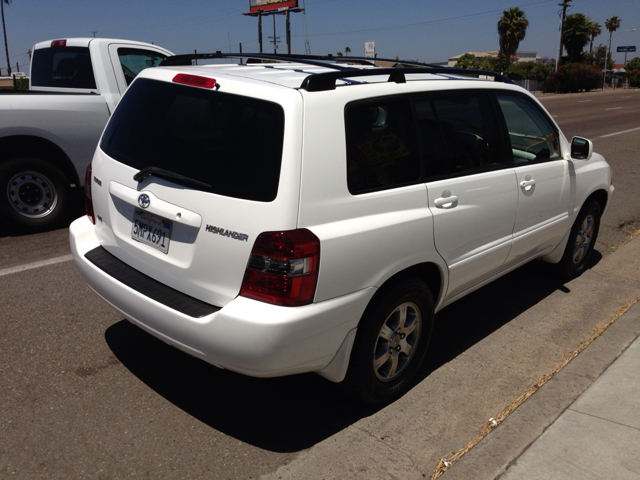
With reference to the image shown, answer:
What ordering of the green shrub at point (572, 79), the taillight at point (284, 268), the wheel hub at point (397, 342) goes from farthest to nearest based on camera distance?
1. the green shrub at point (572, 79)
2. the wheel hub at point (397, 342)
3. the taillight at point (284, 268)

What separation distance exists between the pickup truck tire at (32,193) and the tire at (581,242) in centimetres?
507

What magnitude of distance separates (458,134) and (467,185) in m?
0.34

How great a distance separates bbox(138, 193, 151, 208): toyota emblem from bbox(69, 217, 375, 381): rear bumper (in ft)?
1.49

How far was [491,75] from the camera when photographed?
4.62m

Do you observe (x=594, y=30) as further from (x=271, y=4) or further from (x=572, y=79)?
(x=271, y=4)

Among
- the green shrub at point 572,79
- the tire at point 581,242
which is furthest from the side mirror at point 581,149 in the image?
the green shrub at point 572,79

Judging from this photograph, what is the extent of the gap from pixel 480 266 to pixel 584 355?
3.12ft

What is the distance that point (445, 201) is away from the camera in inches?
137

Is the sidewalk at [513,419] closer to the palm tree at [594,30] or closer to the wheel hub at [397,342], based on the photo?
the wheel hub at [397,342]

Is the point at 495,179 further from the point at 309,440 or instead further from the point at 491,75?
→ the point at 309,440

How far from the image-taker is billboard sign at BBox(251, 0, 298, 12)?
61.4m

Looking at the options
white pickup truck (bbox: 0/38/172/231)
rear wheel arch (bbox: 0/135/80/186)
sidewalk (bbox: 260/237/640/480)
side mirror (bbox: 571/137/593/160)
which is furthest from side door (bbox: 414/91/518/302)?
rear wheel arch (bbox: 0/135/80/186)

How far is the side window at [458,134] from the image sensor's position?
353cm

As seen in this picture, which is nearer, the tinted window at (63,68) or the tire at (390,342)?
the tire at (390,342)
